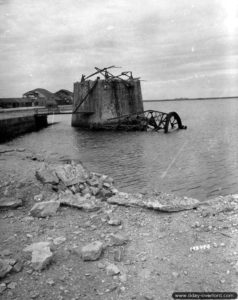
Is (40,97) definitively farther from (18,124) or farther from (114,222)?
(114,222)

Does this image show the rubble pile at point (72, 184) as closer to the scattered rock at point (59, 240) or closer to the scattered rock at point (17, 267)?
the scattered rock at point (59, 240)

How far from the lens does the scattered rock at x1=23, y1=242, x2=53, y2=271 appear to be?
3777 millimetres

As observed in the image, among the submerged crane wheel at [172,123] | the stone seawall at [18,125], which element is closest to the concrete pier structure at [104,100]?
the submerged crane wheel at [172,123]

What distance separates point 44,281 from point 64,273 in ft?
0.91

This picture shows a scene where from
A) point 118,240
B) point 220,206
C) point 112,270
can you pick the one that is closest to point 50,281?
point 112,270

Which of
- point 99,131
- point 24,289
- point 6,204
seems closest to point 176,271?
point 24,289

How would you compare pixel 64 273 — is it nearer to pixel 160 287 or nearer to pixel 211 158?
pixel 160 287

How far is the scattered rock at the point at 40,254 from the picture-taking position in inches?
149

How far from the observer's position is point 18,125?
29328 millimetres

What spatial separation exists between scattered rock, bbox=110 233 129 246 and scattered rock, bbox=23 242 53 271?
1009 millimetres

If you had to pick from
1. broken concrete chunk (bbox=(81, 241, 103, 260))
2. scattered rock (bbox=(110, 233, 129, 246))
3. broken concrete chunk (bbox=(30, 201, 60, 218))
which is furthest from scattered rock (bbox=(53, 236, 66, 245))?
broken concrete chunk (bbox=(30, 201, 60, 218))

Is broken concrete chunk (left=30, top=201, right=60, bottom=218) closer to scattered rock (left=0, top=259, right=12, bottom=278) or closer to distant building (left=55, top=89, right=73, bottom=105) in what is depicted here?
scattered rock (left=0, top=259, right=12, bottom=278)

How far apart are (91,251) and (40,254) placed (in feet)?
2.41

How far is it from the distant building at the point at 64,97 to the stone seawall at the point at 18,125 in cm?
4247
